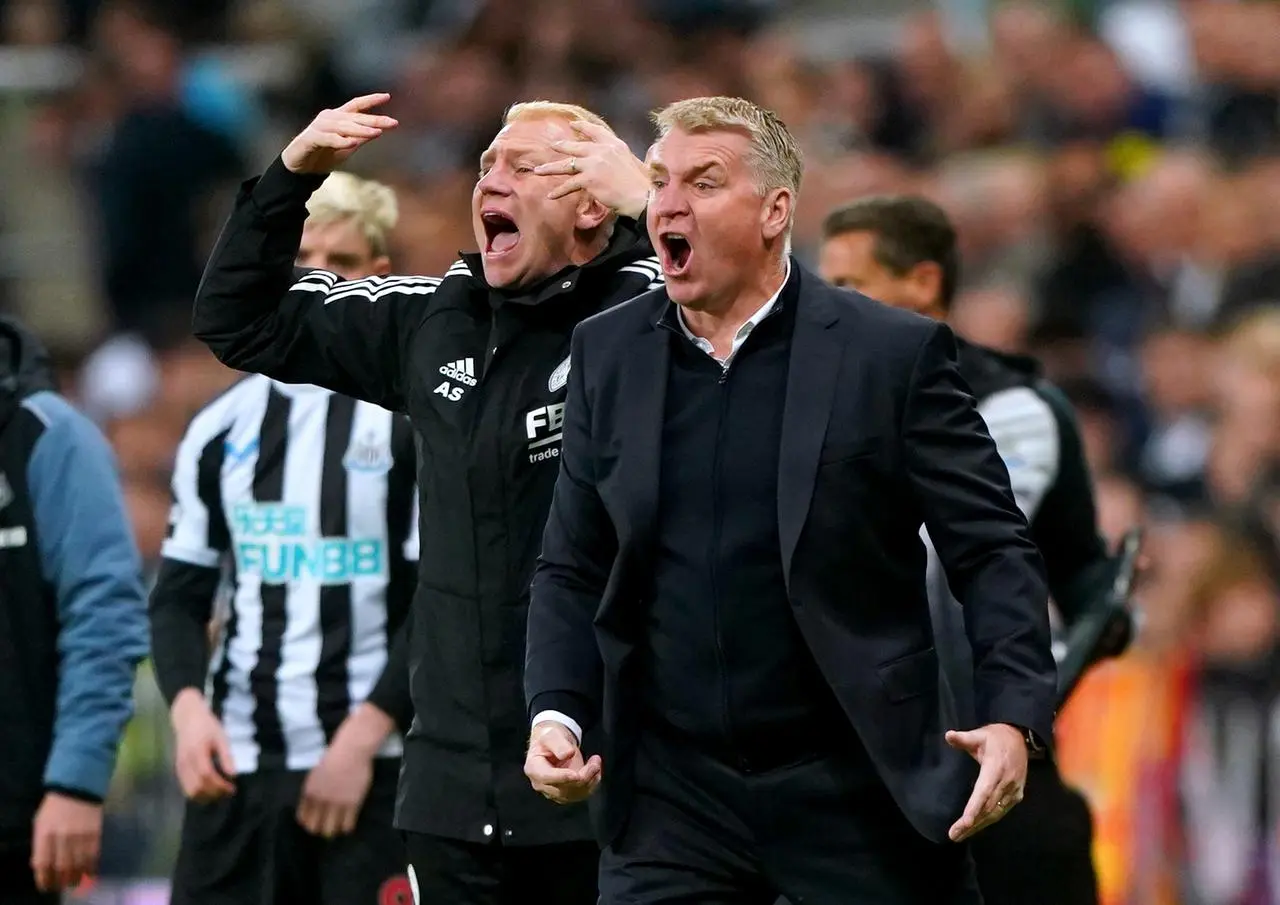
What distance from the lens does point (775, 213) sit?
185 inches

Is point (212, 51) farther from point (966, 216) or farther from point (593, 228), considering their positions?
point (593, 228)

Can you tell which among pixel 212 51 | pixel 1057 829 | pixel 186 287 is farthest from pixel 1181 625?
pixel 212 51

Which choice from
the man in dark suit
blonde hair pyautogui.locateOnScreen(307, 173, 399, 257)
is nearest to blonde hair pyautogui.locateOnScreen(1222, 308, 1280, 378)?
blonde hair pyautogui.locateOnScreen(307, 173, 399, 257)

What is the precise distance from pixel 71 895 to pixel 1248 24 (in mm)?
6001

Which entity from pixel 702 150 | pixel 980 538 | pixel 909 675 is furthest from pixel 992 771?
pixel 702 150

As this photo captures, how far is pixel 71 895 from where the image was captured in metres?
9.09

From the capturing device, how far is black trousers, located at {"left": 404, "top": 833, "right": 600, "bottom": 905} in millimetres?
5207

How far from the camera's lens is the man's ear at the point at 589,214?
5309mm

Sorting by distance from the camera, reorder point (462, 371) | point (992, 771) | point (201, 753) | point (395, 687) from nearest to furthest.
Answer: point (992, 771) → point (462, 371) → point (395, 687) → point (201, 753)

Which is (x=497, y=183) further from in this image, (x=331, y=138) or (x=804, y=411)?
(x=804, y=411)

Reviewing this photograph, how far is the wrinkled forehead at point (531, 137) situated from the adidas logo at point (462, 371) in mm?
429

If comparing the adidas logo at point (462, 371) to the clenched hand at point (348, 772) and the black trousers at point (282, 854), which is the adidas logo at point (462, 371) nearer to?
the clenched hand at point (348, 772)

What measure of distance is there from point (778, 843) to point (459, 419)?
1163mm

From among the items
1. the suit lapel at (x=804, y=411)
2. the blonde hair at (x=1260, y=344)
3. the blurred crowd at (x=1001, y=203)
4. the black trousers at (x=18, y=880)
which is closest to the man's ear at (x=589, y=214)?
the suit lapel at (x=804, y=411)
